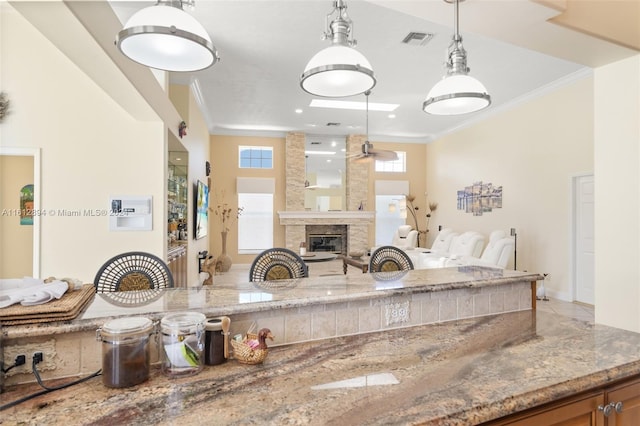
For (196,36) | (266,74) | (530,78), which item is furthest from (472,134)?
(196,36)

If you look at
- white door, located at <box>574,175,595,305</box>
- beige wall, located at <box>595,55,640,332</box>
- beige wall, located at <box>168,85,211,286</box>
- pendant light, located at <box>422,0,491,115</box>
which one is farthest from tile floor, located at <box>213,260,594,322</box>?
pendant light, located at <box>422,0,491,115</box>

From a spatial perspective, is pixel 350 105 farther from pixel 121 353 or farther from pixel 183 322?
pixel 121 353

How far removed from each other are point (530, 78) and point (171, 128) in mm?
5176


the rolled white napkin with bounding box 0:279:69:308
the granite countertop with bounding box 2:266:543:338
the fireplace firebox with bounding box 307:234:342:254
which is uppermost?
the rolled white napkin with bounding box 0:279:69:308

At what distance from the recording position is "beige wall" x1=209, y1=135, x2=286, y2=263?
8.34 meters

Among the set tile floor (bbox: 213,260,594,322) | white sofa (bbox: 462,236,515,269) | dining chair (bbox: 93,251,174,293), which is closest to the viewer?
dining chair (bbox: 93,251,174,293)

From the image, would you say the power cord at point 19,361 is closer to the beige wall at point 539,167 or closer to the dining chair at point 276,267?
the dining chair at point 276,267

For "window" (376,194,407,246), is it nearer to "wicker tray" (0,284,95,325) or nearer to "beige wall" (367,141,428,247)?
"beige wall" (367,141,428,247)

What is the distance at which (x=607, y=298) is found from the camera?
2590 millimetres

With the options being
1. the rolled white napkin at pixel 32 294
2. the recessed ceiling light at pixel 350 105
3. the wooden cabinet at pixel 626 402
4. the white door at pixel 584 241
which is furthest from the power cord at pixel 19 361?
the white door at pixel 584 241

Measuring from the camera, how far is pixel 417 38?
157 inches

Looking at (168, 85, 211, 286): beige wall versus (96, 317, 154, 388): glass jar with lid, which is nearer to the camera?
(96, 317, 154, 388): glass jar with lid

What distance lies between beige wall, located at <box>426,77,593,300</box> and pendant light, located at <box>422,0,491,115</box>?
411 centimetres

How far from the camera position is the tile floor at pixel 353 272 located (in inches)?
180
